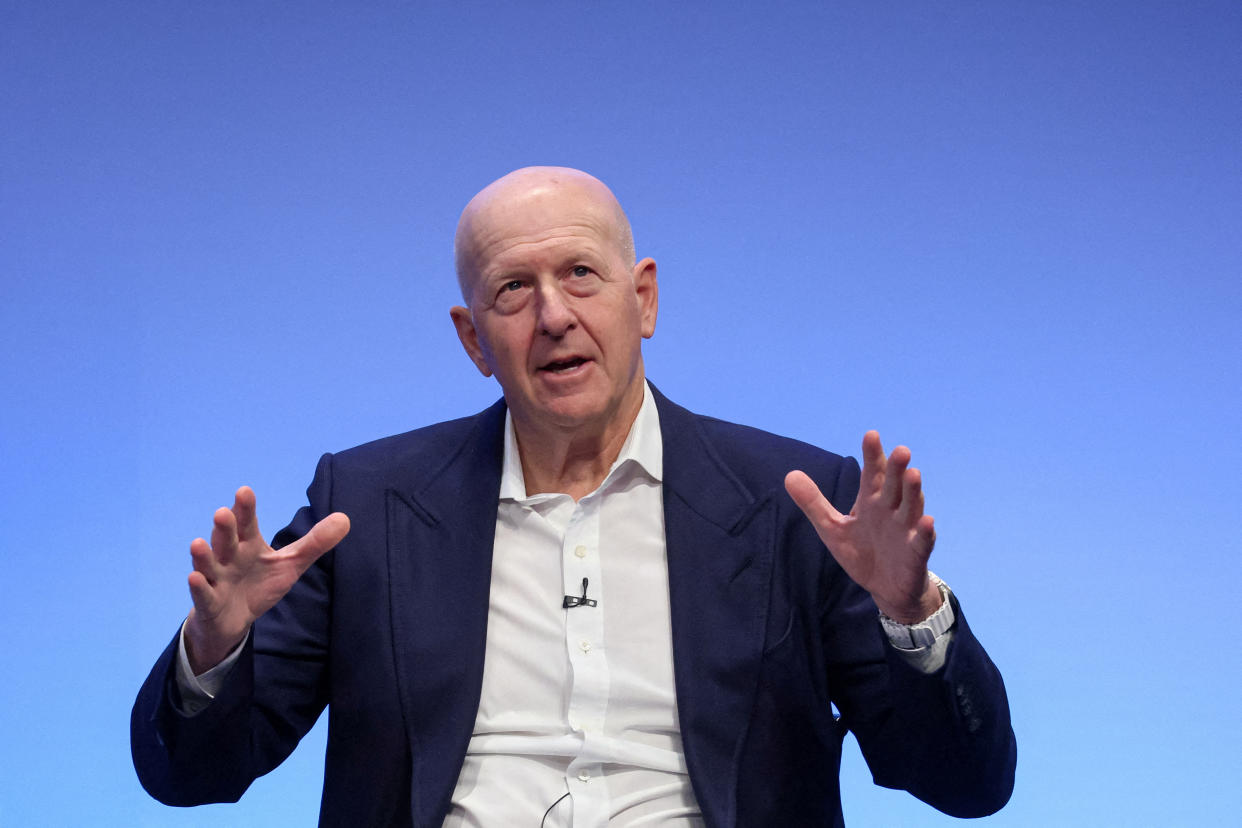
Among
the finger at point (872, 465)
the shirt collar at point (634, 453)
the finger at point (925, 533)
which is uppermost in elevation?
the shirt collar at point (634, 453)

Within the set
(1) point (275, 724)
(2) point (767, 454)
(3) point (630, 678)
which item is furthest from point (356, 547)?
(2) point (767, 454)

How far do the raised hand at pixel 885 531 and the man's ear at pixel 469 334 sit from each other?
2.23 feet

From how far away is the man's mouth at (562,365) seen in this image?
1869mm

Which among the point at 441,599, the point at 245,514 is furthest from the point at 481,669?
the point at 245,514

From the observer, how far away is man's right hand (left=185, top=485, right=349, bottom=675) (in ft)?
4.91

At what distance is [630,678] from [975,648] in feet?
1.49

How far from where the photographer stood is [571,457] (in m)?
1.97

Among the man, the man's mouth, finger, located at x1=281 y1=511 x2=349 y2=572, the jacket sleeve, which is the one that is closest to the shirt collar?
the man

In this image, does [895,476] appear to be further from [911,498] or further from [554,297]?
[554,297]

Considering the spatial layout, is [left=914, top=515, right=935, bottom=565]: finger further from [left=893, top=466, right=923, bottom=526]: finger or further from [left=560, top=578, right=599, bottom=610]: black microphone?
[left=560, top=578, right=599, bottom=610]: black microphone

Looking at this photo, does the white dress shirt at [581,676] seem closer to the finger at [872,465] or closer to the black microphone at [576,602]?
the black microphone at [576,602]

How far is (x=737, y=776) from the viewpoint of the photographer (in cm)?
170

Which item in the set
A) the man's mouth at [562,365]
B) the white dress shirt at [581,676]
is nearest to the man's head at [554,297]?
the man's mouth at [562,365]

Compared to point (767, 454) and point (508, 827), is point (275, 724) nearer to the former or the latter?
point (508, 827)
